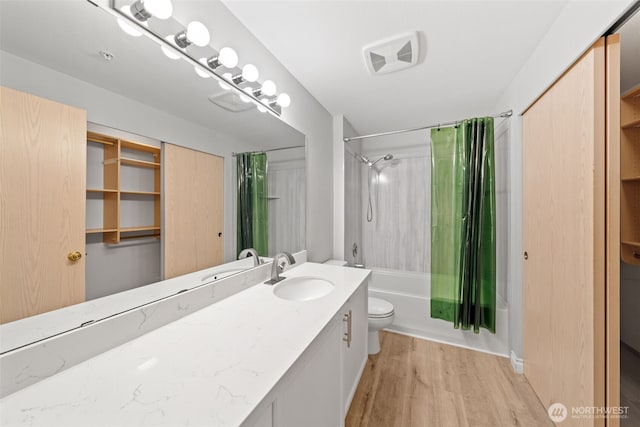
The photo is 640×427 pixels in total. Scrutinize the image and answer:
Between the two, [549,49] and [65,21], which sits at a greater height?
[549,49]

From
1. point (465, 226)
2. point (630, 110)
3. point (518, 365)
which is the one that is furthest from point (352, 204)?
point (630, 110)

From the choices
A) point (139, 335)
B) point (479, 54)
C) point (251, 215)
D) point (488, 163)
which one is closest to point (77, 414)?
point (139, 335)

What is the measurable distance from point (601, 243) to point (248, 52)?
Result: 79.0 inches

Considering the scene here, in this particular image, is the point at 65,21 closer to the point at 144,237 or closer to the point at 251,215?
the point at 144,237

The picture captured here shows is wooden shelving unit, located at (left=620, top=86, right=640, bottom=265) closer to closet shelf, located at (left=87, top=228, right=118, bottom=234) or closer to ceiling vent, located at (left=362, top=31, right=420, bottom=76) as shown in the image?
ceiling vent, located at (left=362, top=31, right=420, bottom=76)

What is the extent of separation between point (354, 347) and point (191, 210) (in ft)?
4.29

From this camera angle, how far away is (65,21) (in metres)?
0.65

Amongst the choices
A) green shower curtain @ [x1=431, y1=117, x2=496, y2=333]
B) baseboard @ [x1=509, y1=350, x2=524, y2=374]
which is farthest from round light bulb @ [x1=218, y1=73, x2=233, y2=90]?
baseboard @ [x1=509, y1=350, x2=524, y2=374]

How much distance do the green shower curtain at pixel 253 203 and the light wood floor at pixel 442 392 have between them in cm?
120

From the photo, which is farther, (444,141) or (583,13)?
(444,141)

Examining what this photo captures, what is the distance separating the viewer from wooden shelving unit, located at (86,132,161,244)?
702mm

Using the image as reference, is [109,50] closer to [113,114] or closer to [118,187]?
[113,114]

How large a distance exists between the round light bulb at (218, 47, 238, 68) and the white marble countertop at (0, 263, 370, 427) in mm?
1166

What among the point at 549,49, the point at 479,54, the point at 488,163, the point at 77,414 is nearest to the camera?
the point at 77,414
